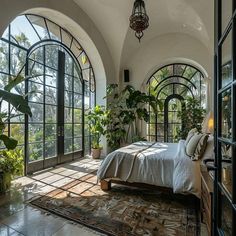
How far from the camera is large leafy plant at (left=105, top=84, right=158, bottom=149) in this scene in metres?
5.73

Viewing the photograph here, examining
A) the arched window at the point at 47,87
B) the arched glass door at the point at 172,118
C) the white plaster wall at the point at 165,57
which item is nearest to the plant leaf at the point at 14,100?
the arched window at the point at 47,87

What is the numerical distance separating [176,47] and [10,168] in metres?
5.39

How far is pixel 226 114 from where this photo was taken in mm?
1064

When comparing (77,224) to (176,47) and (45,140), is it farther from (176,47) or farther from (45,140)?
(176,47)

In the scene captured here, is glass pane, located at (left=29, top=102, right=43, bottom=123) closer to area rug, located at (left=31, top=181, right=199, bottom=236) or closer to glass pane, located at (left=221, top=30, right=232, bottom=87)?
area rug, located at (left=31, top=181, right=199, bottom=236)

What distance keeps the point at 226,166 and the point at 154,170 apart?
1724 mm

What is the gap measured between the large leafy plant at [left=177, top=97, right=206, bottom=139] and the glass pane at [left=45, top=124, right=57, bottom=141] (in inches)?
144

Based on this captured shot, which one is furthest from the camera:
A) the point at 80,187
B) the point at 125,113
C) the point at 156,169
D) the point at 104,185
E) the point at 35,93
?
the point at 125,113

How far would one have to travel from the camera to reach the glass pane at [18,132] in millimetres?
3668

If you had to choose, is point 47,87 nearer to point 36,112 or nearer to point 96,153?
point 36,112

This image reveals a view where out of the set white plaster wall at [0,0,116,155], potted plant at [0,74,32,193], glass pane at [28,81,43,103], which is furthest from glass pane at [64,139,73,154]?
potted plant at [0,74,32,193]

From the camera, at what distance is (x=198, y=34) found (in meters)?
5.36

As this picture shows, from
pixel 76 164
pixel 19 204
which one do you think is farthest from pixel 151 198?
pixel 76 164

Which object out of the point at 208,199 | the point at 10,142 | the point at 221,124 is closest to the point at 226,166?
the point at 221,124
